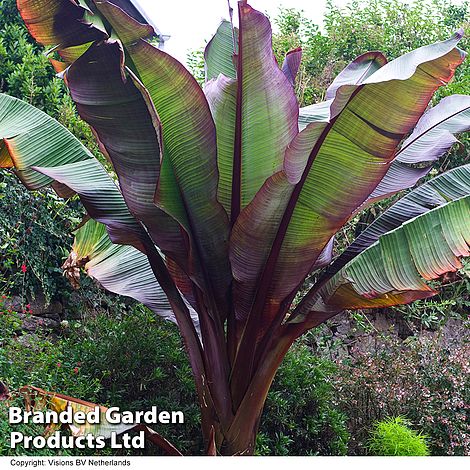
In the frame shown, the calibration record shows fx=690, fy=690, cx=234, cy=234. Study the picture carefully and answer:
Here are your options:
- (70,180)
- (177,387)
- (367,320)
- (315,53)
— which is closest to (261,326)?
(177,387)

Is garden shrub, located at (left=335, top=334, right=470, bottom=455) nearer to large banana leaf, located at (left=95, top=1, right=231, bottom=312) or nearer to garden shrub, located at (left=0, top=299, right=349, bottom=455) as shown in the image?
garden shrub, located at (left=0, top=299, right=349, bottom=455)

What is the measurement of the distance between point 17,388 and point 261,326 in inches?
57.3

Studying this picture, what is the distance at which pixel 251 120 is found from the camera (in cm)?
357

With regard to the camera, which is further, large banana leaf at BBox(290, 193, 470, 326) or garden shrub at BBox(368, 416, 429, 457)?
garden shrub at BBox(368, 416, 429, 457)

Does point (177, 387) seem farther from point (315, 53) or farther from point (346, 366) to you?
point (315, 53)

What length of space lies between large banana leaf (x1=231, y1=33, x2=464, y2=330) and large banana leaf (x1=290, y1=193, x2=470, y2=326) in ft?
0.68

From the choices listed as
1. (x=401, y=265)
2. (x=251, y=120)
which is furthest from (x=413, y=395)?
(x=251, y=120)

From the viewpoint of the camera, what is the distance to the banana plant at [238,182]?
3.27m

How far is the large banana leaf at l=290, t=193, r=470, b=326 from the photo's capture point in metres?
3.67

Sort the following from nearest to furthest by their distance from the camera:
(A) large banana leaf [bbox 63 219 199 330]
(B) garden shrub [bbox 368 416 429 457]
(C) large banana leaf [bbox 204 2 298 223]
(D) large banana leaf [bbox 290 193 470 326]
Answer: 1. (C) large banana leaf [bbox 204 2 298 223]
2. (D) large banana leaf [bbox 290 193 470 326]
3. (A) large banana leaf [bbox 63 219 199 330]
4. (B) garden shrub [bbox 368 416 429 457]

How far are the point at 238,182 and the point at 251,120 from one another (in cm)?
34

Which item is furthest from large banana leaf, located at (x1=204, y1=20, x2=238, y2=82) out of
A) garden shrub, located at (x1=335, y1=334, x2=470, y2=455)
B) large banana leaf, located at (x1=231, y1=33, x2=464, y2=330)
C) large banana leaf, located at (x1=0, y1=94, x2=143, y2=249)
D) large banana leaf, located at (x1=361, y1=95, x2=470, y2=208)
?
garden shrub, located at (x1=335, y1=334, x2=470, y2=455)

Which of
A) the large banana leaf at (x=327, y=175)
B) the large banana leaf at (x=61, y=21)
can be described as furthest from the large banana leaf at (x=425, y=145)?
the large banana leaf at (x=61, y=21)

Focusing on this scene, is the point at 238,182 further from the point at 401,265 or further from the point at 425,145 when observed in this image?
A: the point at 425,145
